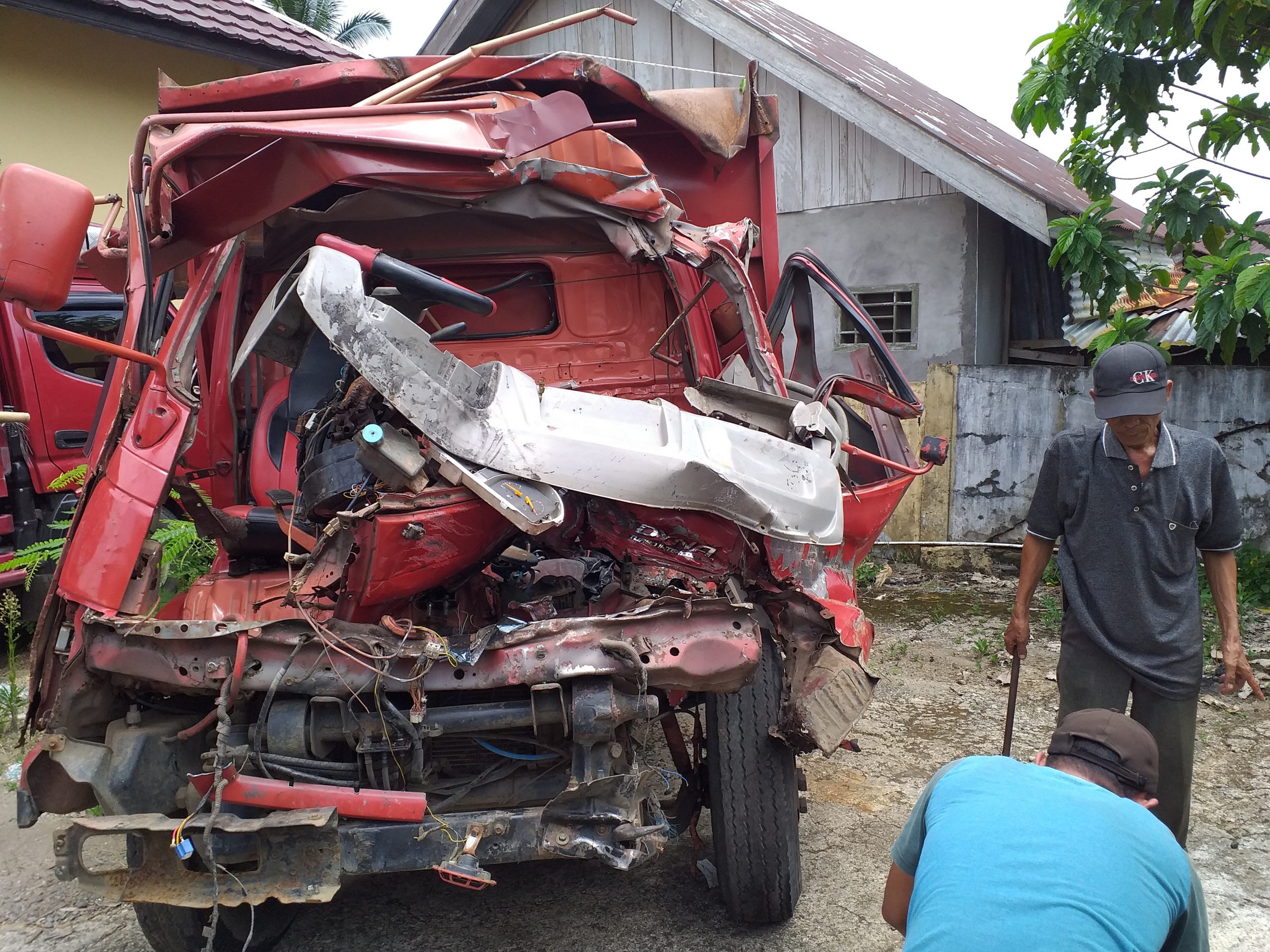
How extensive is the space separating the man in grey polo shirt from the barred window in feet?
19.4

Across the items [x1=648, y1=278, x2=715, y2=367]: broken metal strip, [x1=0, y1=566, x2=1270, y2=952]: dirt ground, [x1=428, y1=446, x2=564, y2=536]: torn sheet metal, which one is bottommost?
[x1=0, y1=566, x2=1270, y2=952]: dirt ground

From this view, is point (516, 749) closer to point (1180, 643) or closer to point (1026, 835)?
point (1026, 835)

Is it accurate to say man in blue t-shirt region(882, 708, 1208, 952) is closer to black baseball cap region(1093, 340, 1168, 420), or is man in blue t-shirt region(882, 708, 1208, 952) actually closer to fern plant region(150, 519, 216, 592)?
black baseball cap region(1093, 340, 1168, 420)

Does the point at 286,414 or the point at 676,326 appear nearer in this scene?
the point at 286,414

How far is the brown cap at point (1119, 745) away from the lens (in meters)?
1.78

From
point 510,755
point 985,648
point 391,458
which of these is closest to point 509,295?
point 391,458

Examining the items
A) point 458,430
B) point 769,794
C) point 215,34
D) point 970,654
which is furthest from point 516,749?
point 215,34

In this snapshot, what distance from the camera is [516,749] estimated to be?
2.72 metres

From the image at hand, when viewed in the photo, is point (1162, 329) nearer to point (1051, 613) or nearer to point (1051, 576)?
point (1051, 576)

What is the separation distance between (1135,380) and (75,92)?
9.80 m

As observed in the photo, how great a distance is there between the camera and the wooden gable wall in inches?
346

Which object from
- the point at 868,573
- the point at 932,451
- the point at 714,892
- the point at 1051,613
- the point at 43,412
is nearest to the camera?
the point at 714,892

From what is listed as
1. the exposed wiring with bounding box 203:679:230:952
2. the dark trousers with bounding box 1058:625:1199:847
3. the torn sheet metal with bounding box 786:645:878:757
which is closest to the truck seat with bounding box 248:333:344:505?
the exposed wiring with bounding box 203:679:230:952

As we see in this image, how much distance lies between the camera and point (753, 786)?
110 inches
